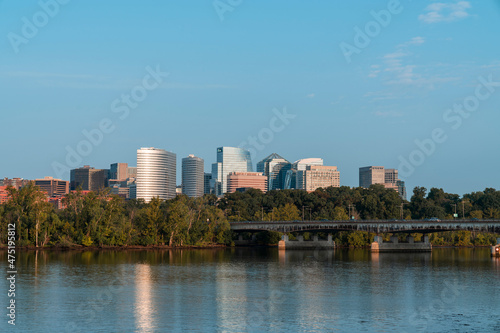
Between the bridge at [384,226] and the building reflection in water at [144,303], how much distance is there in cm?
9712

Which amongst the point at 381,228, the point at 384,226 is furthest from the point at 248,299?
the point at 381,228

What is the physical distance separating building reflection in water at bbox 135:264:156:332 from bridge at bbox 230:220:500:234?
97115 millimetres

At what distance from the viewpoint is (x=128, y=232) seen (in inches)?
6383

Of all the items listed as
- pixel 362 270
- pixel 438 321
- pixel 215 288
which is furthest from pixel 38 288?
pixel 362 270

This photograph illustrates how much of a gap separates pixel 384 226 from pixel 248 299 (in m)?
117

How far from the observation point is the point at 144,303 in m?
59.4

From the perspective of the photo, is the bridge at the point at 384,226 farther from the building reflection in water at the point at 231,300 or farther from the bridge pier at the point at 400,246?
the building reflection in water at the point at 231,300

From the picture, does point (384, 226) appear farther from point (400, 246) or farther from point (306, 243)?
point (306, 243)

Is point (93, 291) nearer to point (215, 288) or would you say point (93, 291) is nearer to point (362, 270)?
point (215, 288)

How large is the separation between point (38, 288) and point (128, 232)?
9300 cm

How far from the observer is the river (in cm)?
4938

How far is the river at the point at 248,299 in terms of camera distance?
49375mm

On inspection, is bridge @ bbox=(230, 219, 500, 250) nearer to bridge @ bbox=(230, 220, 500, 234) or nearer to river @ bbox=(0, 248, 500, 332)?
bridge @ bbox=(230, 220, 500, 234)

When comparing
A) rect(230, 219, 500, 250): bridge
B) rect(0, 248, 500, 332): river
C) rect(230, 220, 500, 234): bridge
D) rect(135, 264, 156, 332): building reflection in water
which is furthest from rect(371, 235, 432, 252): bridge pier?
rect(135, 264, 156, 332): building reflection in water
